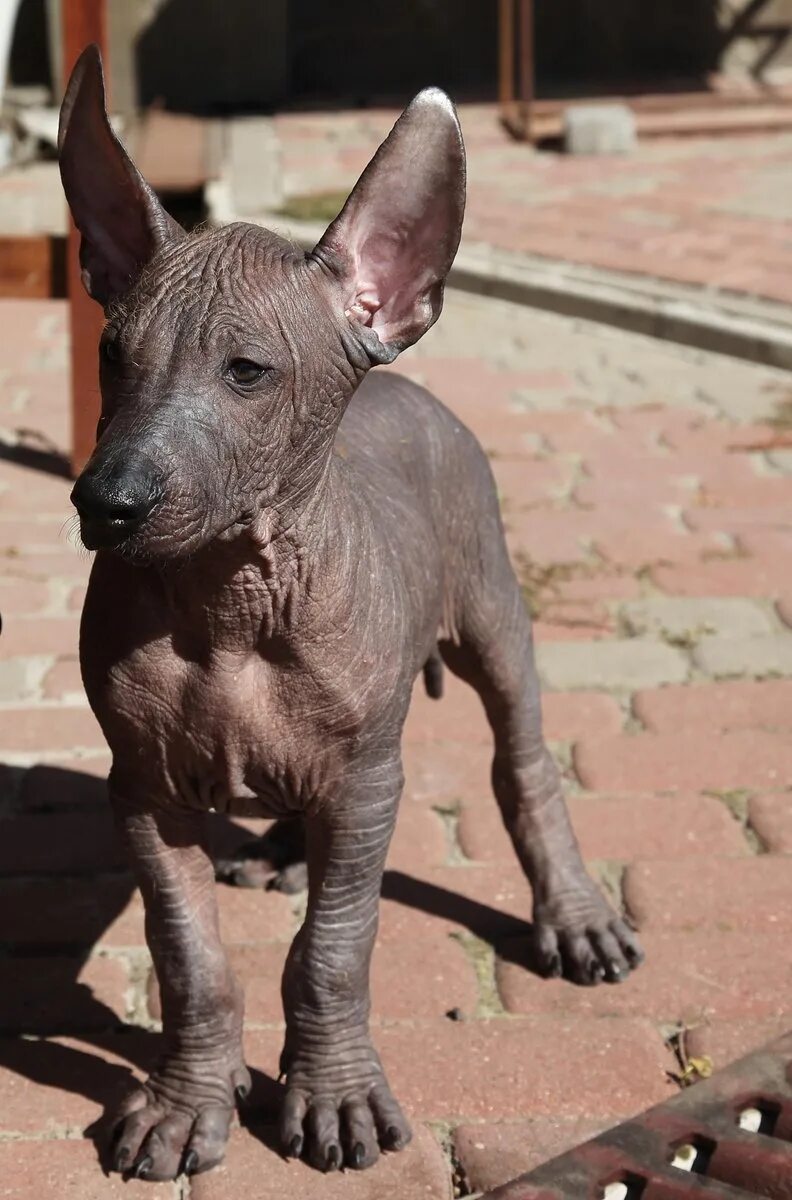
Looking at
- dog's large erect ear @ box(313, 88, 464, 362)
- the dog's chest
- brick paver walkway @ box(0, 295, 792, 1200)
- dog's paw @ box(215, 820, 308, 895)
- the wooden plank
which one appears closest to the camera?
dog's large erect ear @ box(313, 88, 464, 362)

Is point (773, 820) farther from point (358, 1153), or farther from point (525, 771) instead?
point (358, 1153)

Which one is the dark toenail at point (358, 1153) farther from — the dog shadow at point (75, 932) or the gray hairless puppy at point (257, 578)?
the dog shadow at point (75, 932)

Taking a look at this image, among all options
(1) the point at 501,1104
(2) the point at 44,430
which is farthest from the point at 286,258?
(2) the point at 44,430

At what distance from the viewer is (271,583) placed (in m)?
2.83

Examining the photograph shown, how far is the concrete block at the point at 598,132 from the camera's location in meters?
13.0

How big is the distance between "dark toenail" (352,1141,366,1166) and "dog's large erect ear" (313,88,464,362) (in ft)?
4.61

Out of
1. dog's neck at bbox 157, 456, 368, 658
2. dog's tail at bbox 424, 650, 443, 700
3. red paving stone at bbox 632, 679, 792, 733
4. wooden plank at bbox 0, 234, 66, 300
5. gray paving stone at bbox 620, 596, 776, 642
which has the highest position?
dog's neck at bbox 157, 456, 368, 658

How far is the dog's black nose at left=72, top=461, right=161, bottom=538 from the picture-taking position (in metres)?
2.45

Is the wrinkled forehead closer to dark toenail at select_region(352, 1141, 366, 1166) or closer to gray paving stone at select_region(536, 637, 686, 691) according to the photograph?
dark toenail at select_region(352, 1141, 366, 1166)

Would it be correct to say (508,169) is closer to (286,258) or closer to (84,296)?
(84,296)

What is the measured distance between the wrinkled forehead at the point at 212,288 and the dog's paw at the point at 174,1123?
55.2 inches

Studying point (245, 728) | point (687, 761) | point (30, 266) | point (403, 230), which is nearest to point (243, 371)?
point (403, 230)

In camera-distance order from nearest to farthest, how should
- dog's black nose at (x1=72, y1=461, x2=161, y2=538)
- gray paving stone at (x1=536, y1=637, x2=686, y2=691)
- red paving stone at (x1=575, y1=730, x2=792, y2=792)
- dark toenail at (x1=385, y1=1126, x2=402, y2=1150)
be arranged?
dog's black nose at (x1=72, y1=461, x2=161, y2=538) → dark toenail at (x1=385, y1=1126, x2=402, y2=1150) → red paving stone at (x1=575, y1=730, x2=792, y2=792) → gray paving stone at (x1=536, y1=637, x2=686, y2=691)

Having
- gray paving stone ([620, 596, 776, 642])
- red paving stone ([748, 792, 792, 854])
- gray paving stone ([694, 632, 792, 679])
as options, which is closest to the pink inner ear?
red paving stone ([748, 792, 792, 854])
